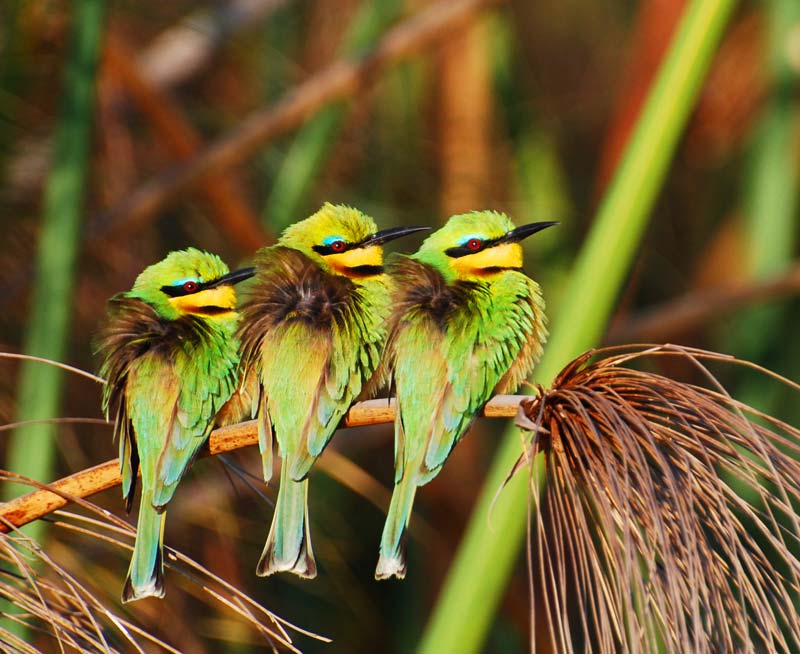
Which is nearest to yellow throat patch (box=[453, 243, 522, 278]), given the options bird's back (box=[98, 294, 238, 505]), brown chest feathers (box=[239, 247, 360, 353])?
brown chest feathers (box=[239, 247, 360, 353])

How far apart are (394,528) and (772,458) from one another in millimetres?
289

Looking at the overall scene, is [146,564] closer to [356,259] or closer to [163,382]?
[163,382]

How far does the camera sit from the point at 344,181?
2.71m

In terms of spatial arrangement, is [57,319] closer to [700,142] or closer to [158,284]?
[158,284]

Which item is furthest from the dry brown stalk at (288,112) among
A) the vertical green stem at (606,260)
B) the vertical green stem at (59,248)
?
the vertical green stem at (606,260)

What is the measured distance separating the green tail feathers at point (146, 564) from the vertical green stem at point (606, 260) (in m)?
0.35

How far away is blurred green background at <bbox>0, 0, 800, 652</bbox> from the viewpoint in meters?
2.12

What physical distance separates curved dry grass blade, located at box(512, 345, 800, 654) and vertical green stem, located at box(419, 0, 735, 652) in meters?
0.21

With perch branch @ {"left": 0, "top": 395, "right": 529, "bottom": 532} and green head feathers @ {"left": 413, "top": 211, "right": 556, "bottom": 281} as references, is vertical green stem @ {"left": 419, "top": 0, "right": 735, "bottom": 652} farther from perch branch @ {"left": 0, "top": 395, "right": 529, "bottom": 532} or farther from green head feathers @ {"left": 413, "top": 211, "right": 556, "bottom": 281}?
perch branch @ {"left": 0, "top": 395, "right": 529, "bottom": 532}

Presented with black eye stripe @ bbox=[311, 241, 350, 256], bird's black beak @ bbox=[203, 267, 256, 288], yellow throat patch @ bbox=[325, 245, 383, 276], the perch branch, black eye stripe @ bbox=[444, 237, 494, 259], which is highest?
black eye stripe @ bbox=[444, 237, 494, 259]

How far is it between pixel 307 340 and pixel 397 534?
0.18 metres

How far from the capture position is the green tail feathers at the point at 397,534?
79cm

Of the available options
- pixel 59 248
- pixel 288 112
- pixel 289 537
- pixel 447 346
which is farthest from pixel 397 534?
pixel 288 112

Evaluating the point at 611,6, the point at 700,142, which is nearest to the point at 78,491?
the point at 700,142
